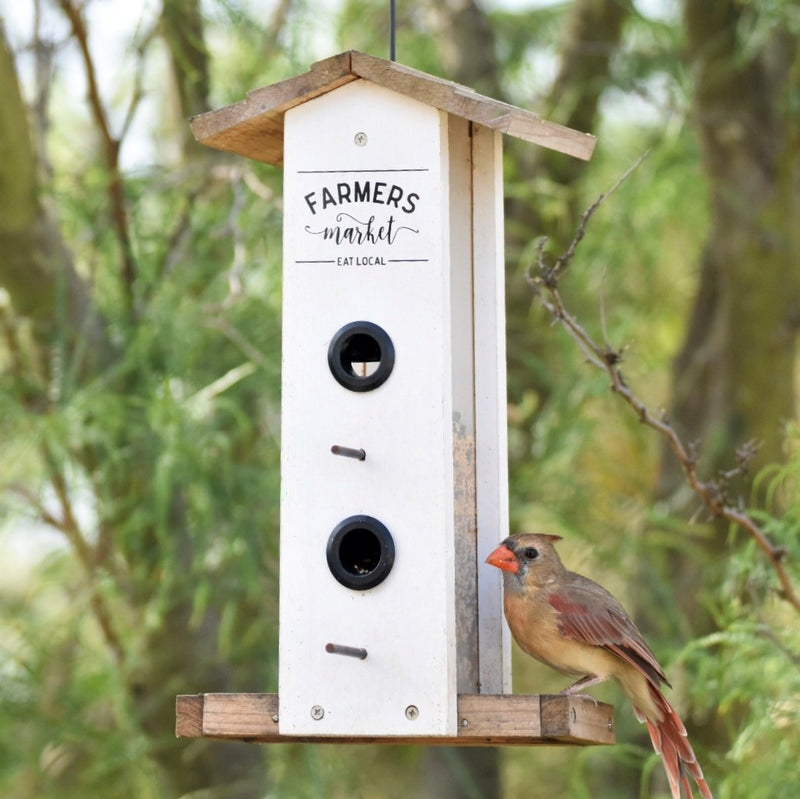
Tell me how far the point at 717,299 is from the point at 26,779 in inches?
134

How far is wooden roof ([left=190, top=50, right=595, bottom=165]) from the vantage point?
329 centimetres

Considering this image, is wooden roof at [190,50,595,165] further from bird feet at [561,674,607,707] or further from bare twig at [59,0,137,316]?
bare twig at [59,0,137,316]

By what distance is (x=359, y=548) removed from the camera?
3.31 metres

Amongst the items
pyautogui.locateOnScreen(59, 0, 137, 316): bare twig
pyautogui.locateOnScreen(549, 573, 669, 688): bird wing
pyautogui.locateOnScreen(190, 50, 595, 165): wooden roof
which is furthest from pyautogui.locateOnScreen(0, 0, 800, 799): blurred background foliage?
pyautogui.locateOnScreen(190, 50, 595, 165): wooden roof

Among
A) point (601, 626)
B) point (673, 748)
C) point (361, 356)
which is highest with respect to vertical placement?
point (361, 356)

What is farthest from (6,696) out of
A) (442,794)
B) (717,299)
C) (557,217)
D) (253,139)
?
(717,299)

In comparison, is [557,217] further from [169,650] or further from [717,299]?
[169,650]

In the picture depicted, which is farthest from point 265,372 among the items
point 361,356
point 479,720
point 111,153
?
point 479,720

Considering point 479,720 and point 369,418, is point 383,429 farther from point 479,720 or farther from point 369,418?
point 479,720

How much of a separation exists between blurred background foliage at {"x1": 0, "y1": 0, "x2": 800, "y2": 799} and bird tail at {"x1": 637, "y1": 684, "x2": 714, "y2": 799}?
373mm

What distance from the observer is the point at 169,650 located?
5.74m

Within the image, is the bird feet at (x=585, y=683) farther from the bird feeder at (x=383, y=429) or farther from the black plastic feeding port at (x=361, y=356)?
the black plastic feeding port at (x=361, y=356)

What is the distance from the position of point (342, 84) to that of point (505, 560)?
110 cm

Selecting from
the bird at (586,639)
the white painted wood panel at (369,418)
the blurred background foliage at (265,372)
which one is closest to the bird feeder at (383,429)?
the white painted wood panel at (369,418)
